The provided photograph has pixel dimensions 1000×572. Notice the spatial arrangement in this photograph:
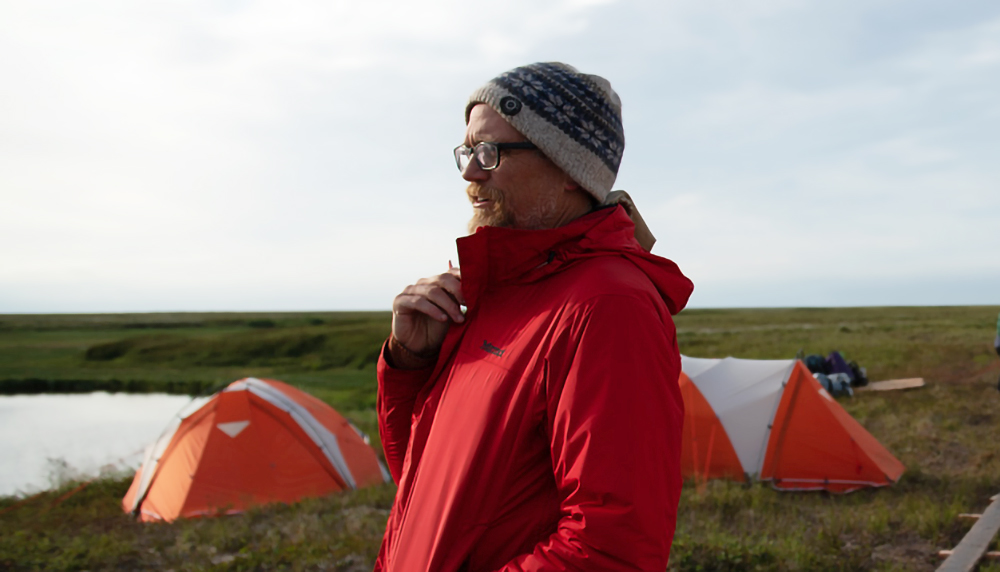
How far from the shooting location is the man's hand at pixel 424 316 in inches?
69.7

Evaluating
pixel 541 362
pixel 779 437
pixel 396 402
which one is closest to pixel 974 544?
pixel 779 437

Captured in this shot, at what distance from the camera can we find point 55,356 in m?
39.0

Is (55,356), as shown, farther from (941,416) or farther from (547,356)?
(547,356)

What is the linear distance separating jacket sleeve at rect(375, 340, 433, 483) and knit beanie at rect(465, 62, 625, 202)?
724 millimetres

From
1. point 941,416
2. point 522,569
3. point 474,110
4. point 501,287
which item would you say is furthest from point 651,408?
point 941,416

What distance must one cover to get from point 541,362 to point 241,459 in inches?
329

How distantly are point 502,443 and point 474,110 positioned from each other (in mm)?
828

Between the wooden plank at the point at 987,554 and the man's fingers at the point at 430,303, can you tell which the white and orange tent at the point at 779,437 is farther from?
the man's fingers at the point at 430,303

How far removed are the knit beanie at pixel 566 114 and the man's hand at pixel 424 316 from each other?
0.39 m

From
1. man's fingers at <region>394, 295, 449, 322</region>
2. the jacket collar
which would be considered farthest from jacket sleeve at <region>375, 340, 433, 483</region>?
the jacket collar

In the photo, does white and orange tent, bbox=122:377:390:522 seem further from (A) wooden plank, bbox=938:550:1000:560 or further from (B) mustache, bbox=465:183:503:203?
(B) mustache, bbox=465:183:503:203

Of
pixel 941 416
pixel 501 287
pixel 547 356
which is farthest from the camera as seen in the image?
pixel 941 416

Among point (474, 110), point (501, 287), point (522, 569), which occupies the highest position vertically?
point (474, 110)

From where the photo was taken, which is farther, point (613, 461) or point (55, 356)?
point (55, 356)
